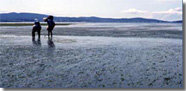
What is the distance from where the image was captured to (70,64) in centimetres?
945

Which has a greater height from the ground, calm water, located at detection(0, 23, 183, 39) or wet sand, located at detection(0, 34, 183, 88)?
calm water, located at detection(0, 23, 183, 39)

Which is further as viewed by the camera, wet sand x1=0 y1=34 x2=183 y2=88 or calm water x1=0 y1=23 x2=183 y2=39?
calm water x1=0 y1=23 x2=183 y2=39

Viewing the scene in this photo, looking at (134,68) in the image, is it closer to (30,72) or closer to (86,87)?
(86,87)

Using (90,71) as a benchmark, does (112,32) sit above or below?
above

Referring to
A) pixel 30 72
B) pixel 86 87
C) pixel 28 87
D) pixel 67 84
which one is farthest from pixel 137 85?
pixel 30 72

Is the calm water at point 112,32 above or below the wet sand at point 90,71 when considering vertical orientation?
above

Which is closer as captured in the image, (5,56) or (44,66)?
(44,66)

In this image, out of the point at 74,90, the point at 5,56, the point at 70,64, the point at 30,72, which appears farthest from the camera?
the point at 5,56

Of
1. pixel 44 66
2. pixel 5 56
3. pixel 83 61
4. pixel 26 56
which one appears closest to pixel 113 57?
pixel 83 61

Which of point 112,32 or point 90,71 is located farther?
point 112,32

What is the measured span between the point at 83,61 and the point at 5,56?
3.80m

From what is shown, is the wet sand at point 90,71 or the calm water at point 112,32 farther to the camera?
the calm water at point 112,32

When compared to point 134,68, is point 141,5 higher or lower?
higher

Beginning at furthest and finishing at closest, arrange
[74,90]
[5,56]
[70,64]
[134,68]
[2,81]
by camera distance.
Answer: [5,56]
[70,64]
[134,68]
[2,81]
[74,90]
